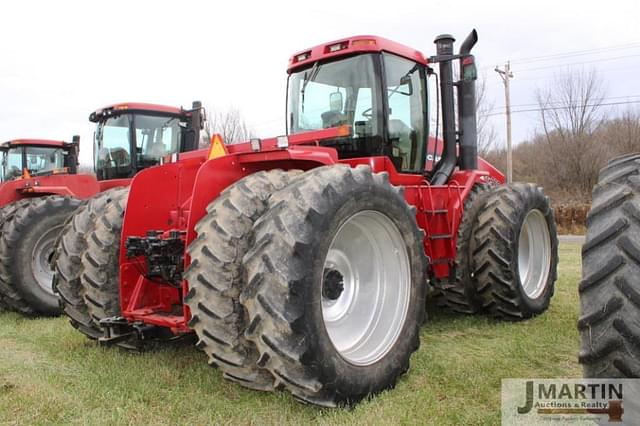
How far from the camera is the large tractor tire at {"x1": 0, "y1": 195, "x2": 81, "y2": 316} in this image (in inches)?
255

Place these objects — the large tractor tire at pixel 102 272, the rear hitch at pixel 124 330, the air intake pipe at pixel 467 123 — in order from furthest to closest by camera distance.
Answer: the air intake pipe at pixel 467 123
the large tractor tire at pixel 102 272
the rear hitch at pixel 124 330

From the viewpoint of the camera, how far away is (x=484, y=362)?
409cm

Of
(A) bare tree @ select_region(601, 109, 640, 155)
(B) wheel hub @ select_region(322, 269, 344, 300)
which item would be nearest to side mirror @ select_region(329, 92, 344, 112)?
(B) wheel hub @ select_region(322, 269, 344, 300)

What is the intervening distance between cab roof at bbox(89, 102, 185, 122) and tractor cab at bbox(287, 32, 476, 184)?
3.91m

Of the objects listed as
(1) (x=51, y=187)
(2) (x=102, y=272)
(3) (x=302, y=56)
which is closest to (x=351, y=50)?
(3) (x=302, y=56)

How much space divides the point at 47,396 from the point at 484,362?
10.5ft

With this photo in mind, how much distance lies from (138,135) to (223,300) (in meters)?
6.29

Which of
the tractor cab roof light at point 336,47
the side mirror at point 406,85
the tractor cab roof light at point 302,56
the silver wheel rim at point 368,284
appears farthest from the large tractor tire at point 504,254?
the tractor cab roof light at point 302,56

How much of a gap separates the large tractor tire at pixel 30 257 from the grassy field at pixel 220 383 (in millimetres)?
1330

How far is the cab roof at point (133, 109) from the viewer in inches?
334

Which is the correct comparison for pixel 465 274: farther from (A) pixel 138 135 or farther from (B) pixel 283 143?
(A) pixel 138 135

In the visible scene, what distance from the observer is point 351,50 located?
4.98m

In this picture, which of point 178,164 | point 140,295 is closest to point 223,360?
point 140,295

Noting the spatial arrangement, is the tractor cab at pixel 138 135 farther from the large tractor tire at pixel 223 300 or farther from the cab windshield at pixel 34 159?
the large tractor tire at pixel 223 300
